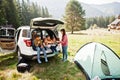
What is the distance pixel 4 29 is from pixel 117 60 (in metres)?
8.43

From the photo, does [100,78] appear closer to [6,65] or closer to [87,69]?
[87,69]

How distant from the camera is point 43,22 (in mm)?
11523

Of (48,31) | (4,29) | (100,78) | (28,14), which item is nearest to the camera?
(100,78)

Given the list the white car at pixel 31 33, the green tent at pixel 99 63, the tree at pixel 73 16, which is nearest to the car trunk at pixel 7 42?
the white car at pixel 31 33

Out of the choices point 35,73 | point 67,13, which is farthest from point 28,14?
point 35,73

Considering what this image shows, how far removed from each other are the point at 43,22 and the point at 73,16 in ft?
159

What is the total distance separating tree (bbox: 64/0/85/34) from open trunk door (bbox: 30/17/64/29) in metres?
45.1

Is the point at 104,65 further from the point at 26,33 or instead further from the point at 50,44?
the point at 26,33

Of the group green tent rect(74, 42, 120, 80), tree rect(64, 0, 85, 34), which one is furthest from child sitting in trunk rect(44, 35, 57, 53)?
tree rect(64, 0, 85, 34)

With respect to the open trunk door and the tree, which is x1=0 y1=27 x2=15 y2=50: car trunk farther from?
the tree

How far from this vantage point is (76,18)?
2323 inches

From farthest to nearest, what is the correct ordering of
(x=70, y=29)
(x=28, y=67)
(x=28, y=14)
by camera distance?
(x=28, y=14), (x=70, y=29), (x=28, y=67)

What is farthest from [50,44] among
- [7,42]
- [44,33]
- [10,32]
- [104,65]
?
[10,32]

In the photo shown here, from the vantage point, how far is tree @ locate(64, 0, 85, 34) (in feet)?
193
